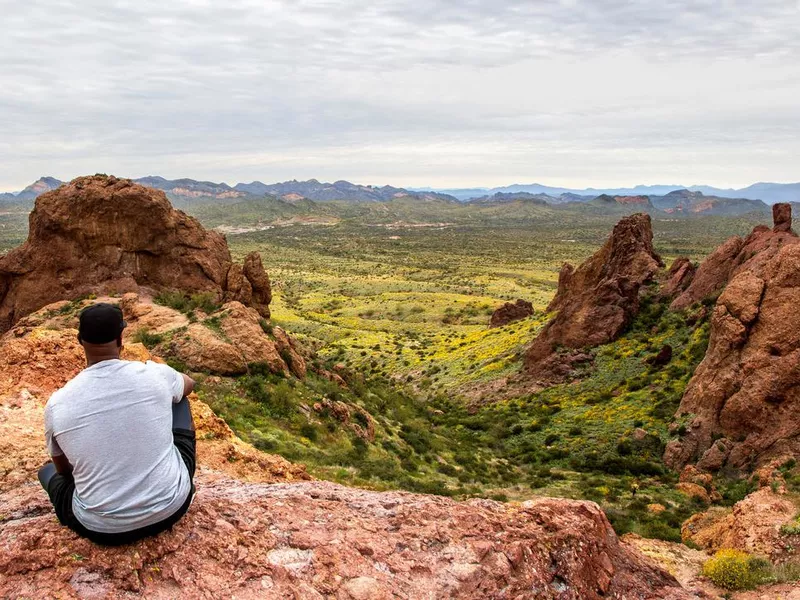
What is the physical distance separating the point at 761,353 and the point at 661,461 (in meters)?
6.17

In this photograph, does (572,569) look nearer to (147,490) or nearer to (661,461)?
(147,490)

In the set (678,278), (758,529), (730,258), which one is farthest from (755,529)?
(678,278)

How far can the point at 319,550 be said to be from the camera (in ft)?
20.1

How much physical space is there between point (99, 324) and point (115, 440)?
1.00 m

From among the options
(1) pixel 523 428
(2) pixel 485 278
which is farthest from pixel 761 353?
(2) pixel 485 278

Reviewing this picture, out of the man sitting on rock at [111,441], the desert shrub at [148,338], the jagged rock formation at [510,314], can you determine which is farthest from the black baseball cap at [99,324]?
the jagged rock formation at [510,314]

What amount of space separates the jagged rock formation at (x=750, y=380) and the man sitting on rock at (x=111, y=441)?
2078 cm

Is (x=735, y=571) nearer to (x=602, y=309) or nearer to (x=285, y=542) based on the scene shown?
(x=285, y=542)

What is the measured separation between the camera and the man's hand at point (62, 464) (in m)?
4.69

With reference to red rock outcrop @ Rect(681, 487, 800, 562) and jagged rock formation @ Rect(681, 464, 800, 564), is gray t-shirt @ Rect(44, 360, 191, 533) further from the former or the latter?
red rock outcrop @ Rect(681, 487, 800, 562)

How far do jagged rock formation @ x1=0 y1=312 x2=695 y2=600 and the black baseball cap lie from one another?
6.81 ft

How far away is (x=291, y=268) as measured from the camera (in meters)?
139

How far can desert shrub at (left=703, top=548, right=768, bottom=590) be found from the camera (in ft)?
28.9

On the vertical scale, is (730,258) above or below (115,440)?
above
